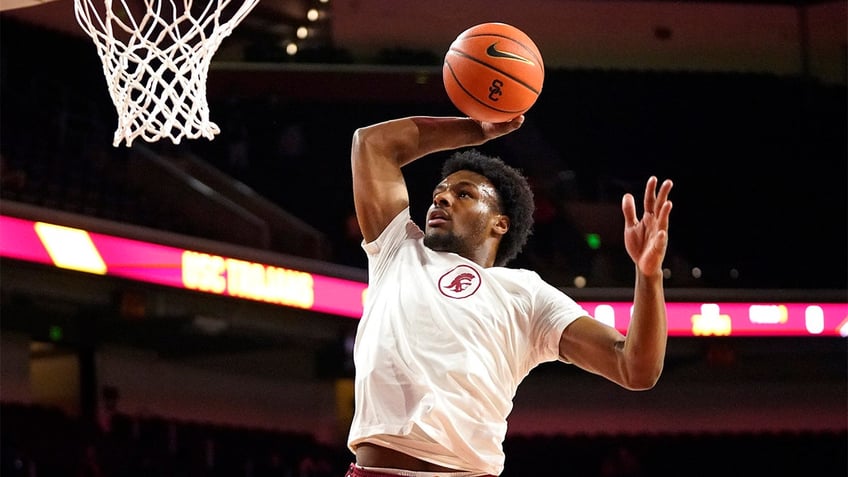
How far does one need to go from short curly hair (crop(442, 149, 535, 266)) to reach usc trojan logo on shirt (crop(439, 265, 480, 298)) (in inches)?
15.3

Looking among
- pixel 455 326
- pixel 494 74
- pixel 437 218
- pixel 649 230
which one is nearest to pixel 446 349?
pixel 455 326

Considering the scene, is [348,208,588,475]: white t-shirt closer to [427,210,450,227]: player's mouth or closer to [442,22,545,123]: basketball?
[427,210,450,227]: player's mouth

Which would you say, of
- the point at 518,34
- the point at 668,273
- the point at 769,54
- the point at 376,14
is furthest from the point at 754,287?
the point at 518,34

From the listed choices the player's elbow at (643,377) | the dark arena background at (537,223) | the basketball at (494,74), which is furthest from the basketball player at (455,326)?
the dark arena background at (537,223)

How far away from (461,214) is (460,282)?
29 centimetres

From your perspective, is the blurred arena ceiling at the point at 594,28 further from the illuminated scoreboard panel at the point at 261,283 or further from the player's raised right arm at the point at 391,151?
the player's raised right arm at the point at 391,151

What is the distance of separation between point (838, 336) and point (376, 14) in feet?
15.7

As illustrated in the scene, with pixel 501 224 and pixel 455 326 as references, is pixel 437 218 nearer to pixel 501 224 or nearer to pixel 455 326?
pixel 501 224

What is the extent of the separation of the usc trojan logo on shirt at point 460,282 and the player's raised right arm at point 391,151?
11.2 inches

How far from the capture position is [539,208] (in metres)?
9.95

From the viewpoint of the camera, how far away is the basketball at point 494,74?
3279 mm

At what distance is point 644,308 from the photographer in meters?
2.70

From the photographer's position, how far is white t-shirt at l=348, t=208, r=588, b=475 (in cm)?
281

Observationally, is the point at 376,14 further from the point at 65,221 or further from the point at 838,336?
the point at 838,336
